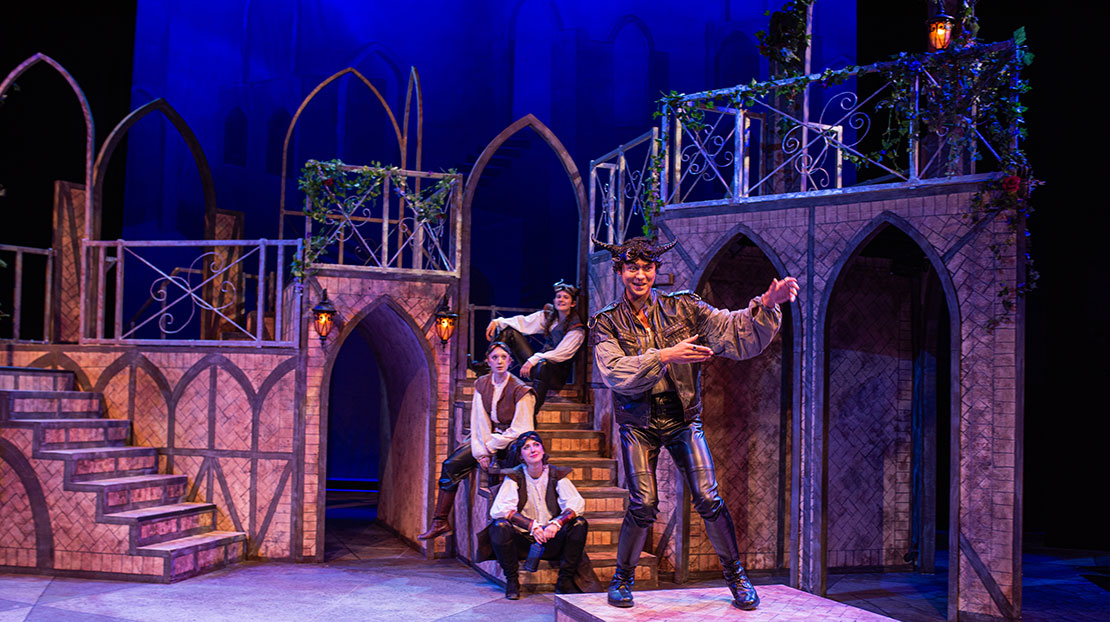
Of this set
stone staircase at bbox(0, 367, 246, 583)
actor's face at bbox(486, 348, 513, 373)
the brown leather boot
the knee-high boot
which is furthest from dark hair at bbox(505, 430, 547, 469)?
stone staircase at bbox(0, 367, 246, 583)

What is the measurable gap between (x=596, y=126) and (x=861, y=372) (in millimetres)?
6123

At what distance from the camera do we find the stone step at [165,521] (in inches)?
284

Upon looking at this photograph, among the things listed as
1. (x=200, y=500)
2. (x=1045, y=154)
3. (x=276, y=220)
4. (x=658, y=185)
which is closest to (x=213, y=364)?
(x=200, y=500)

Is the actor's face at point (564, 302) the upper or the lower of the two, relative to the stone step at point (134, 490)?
upper

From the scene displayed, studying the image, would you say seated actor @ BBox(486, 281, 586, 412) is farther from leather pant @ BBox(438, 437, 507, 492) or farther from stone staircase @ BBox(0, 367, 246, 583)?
stone staircase @ BBox(0, 367, 246, 583)

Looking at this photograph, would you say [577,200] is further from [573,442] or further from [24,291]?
[24,291]

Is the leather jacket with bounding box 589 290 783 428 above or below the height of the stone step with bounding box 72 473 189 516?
above

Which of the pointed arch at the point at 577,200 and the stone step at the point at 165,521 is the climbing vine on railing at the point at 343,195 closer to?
the pointed arch at the point at 577,200

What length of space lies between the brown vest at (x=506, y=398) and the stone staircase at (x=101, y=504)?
8.28 feet

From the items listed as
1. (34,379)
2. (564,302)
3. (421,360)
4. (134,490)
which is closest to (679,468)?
(564,302)

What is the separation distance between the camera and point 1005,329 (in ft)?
21.0

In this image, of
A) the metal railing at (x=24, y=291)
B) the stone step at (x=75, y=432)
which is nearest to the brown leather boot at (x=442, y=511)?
the stone step at (x=75, y=432)

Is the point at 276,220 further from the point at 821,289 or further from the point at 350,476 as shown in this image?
the point at 821,289

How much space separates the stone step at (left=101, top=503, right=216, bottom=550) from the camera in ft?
23.7
